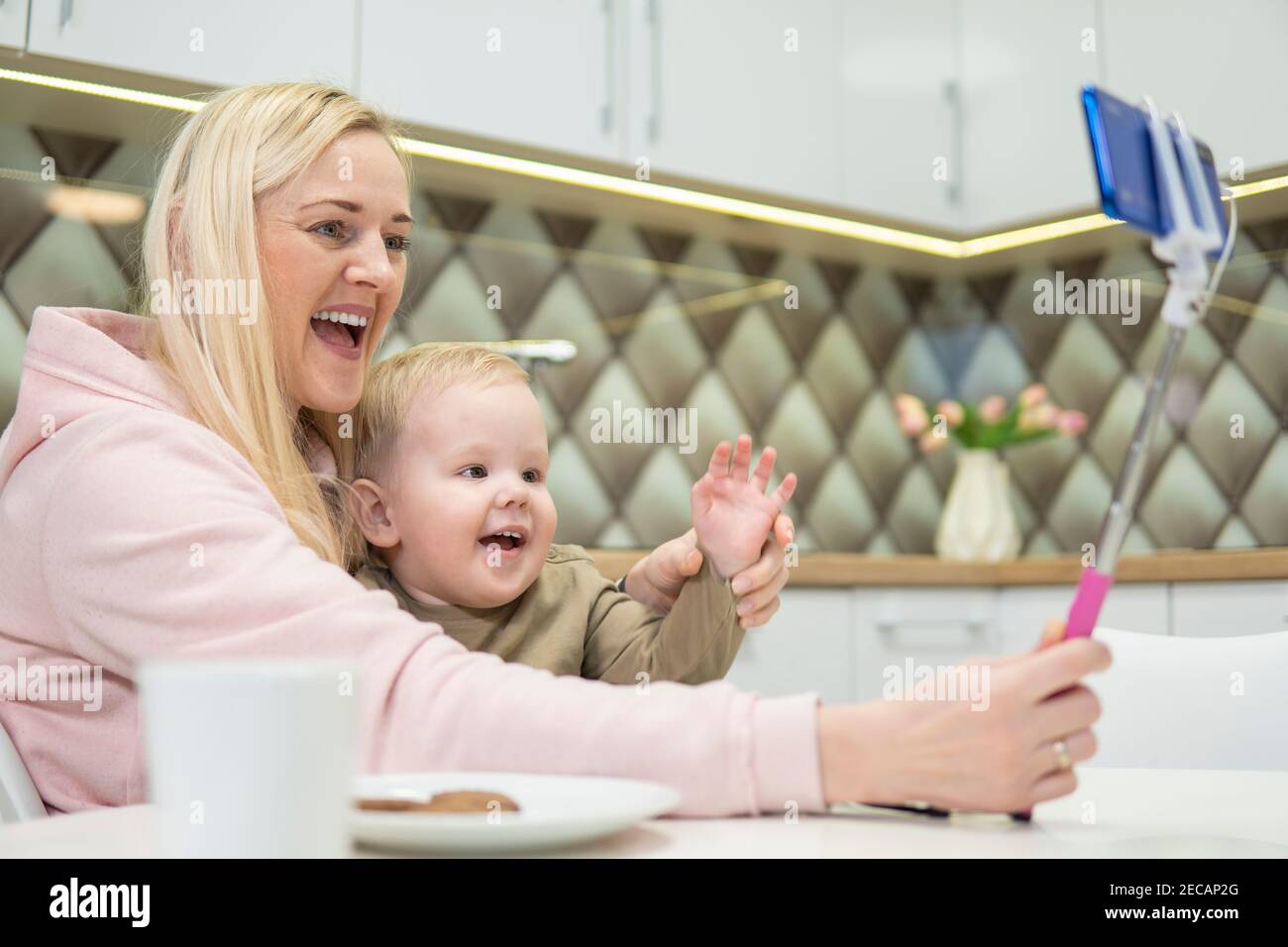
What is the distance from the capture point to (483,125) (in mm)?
2209

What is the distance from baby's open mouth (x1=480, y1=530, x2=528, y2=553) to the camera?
45.5 inches

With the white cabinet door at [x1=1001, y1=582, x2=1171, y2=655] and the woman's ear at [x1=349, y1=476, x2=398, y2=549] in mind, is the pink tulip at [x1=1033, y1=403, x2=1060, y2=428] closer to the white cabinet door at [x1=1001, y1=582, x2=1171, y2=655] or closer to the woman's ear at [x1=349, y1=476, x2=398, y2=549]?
the white cabinet door at [x1=1001, y1=582, x2=1171, y2=655]

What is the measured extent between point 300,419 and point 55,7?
3.25 feet

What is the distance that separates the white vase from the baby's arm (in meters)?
1.89

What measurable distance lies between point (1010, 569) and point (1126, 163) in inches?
89.6

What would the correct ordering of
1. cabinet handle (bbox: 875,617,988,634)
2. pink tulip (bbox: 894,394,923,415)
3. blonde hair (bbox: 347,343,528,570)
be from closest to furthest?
blonde hair (bbox: 347,343,528,570) < cabinet handle (bbox: 875,617,988,634) < pink tulip (bbox: 894,394,923,415)

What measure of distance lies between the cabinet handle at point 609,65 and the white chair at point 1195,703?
4.88ft

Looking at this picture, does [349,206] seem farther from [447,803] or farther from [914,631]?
[914,631]

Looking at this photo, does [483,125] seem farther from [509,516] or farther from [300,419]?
[509,516]

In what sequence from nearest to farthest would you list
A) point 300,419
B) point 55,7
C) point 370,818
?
point 370,818
point 300,419
point 55,7

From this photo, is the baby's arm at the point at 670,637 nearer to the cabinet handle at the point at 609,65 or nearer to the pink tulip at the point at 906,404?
the cabinet handle at the point at 609,65

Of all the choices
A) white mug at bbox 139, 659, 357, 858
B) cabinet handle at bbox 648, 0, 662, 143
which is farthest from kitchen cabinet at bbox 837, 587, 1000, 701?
white mug at bbox 139, 659, 357, 858

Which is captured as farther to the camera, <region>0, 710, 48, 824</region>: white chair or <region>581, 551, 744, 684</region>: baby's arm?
<region>581, 551, 744, 684</region>: baby's arm
